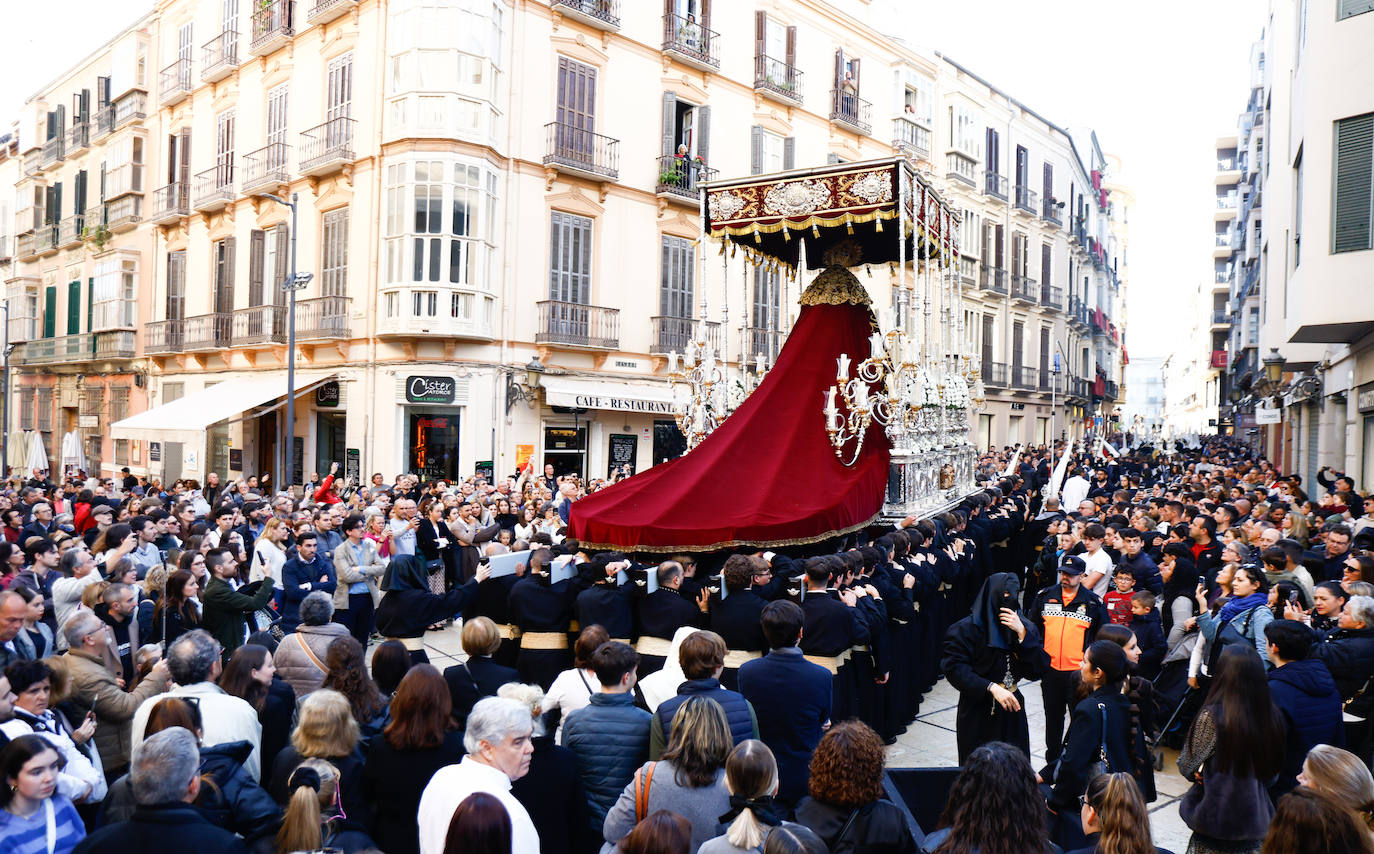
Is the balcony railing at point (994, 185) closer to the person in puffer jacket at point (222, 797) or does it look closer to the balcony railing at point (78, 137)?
the balcony railing at point (78, 137)

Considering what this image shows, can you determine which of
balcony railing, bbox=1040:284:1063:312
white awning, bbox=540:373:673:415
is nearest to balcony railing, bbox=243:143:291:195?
white awning, bbox=540:373:673:415

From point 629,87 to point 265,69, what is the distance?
354 inches

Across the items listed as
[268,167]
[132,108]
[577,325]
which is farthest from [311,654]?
[132,108]

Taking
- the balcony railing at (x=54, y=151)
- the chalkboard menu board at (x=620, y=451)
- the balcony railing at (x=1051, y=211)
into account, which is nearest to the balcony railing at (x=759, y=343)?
the chalkboard menu board at (x=620, y=451)

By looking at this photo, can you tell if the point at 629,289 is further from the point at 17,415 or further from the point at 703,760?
the point at 17,415

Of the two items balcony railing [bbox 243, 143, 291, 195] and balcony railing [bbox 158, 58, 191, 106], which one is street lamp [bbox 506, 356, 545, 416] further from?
balcony railing [bbox 158, 58, 191, 106]

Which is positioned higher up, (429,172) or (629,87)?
(629,87)

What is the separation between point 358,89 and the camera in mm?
19625

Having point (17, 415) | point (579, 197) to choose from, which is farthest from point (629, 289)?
point (17, 415)

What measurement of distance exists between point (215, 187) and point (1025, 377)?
2994cm

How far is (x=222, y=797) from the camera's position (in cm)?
363

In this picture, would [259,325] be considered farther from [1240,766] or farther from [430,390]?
[1240,766]

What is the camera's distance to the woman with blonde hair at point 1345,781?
3.43m

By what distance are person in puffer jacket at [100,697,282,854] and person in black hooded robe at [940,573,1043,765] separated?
3.75 m
